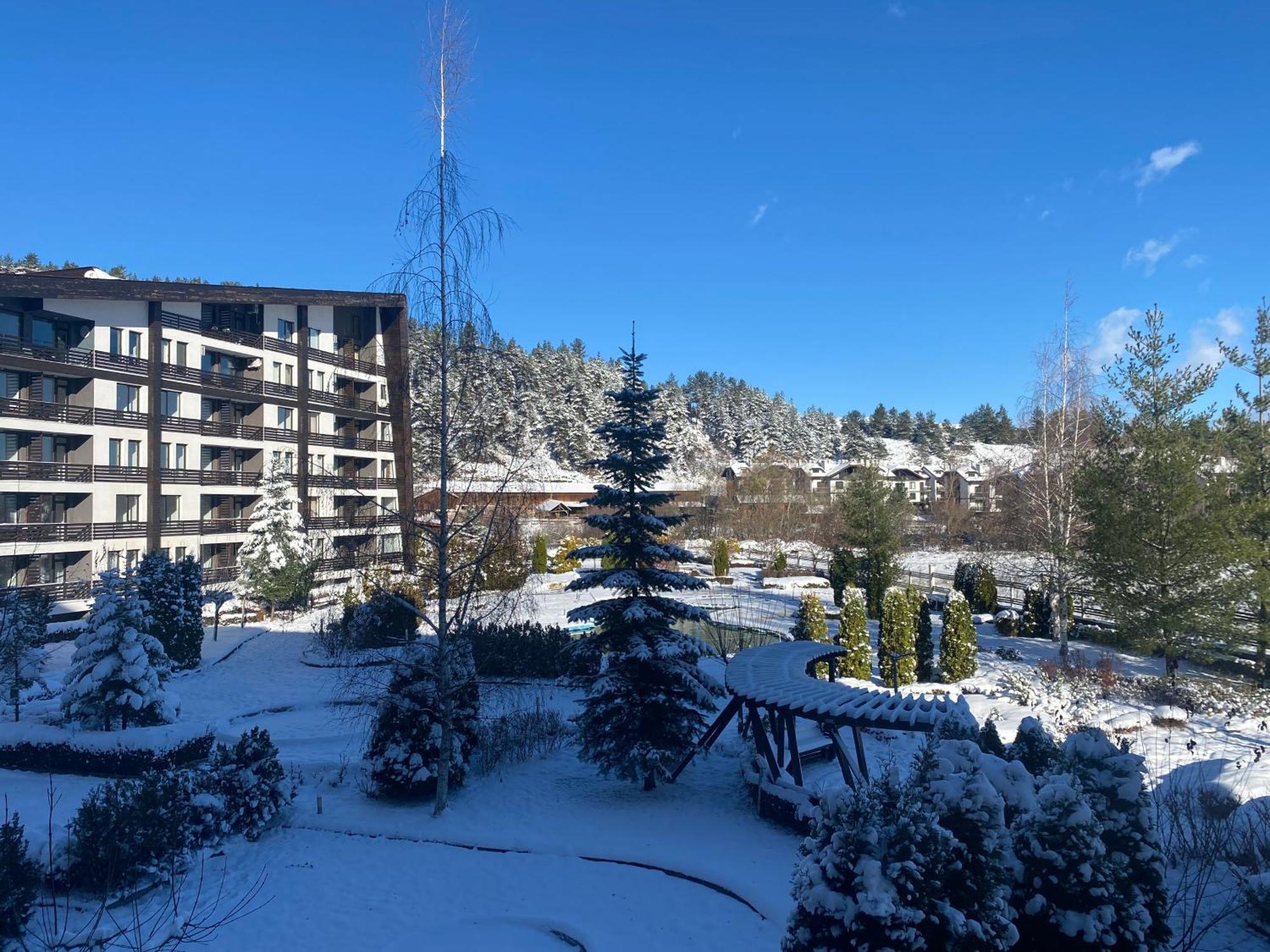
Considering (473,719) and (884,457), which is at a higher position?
(884,457)

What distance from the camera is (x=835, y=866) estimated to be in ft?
15.0

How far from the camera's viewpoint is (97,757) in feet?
39.7

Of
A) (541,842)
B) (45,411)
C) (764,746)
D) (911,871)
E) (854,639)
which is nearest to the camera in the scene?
(911,871)

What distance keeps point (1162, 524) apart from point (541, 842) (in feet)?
51.2

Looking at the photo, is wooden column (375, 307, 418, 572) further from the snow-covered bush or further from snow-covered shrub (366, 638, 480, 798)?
the snow-covered bush

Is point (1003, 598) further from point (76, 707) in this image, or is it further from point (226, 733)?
point (76, 707)

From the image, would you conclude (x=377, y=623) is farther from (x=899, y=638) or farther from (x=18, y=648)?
(x=899, y=638)

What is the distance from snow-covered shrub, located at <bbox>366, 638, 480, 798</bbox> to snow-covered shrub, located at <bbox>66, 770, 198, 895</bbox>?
268 centimetres

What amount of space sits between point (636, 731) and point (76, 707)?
999 cm

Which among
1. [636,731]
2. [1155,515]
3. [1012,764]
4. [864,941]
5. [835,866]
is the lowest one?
[636,731]

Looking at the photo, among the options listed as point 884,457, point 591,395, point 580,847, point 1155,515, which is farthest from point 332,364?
point 884,457

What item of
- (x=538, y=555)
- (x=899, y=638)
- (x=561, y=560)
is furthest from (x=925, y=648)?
(x=538, y=555)

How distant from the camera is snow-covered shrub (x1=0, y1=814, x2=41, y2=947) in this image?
19.5ft

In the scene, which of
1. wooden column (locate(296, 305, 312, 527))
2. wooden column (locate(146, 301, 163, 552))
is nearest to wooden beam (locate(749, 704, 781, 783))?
wooden column (locate(146, 301, 163, 552))
